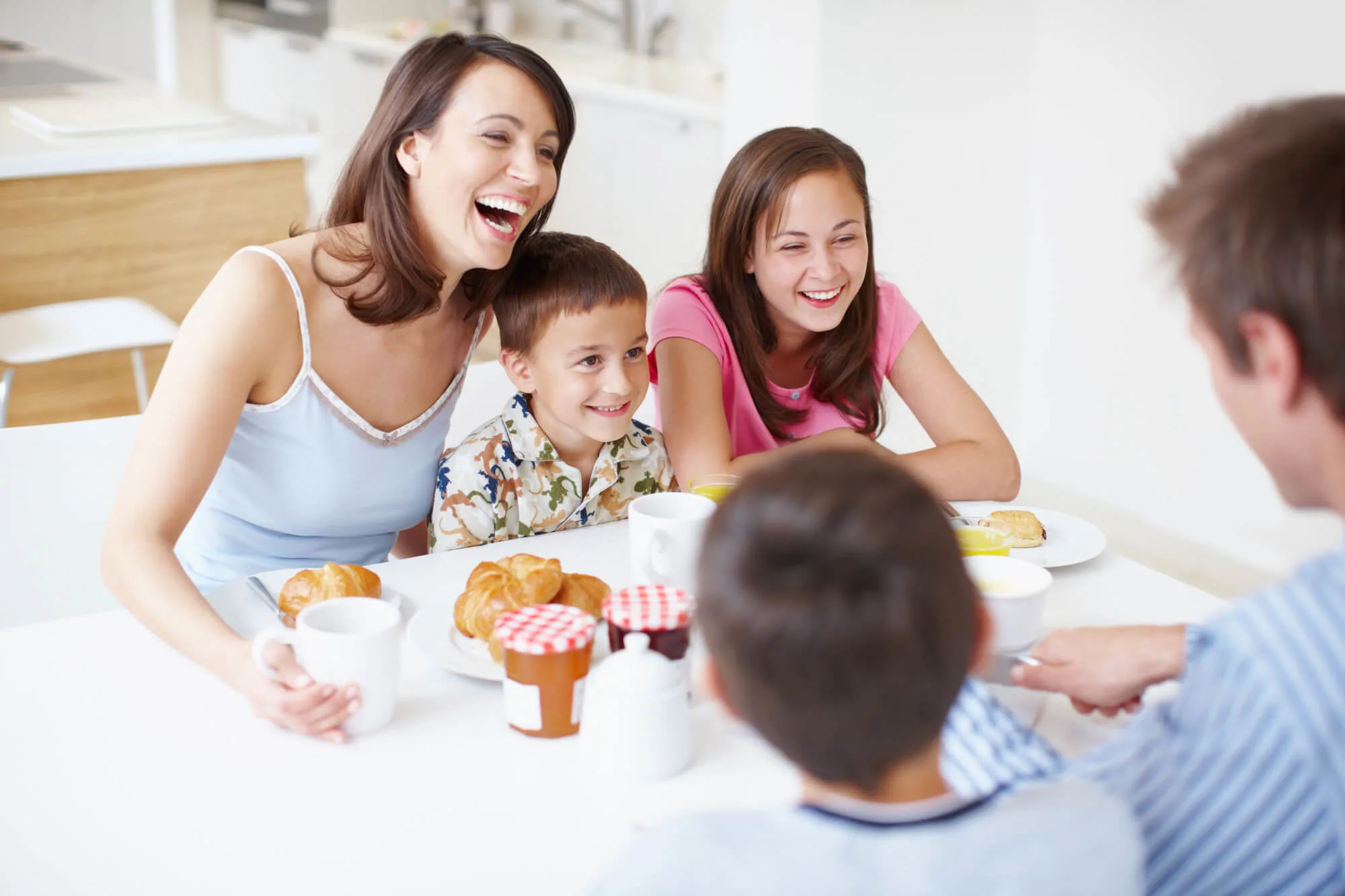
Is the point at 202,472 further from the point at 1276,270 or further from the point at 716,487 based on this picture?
the point at 1276,270

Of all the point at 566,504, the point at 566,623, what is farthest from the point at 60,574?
Result: the point at 566,623

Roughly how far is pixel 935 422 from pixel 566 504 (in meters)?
0.52

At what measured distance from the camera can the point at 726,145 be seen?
10.7 ft

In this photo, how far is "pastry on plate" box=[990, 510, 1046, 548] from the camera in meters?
1.38

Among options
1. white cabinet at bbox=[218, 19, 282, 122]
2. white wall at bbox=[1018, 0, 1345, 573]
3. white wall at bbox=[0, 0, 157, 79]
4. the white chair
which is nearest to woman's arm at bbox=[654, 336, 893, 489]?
the white chair

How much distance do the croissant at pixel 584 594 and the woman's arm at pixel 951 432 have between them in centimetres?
48

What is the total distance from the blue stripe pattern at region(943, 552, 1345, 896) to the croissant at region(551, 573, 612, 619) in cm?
42

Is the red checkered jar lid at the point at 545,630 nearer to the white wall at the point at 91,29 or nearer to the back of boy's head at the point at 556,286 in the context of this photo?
the back of boy's head at the point at 556,286

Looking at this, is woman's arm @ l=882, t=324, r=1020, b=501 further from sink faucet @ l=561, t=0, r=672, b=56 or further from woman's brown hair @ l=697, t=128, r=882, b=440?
sink faucet @ l=561, t=0, r=672, b=56

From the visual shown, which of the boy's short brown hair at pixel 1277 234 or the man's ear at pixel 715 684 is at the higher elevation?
the boy's short brown hair at pixel 1277 234

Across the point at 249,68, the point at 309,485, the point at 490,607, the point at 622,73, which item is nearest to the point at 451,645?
the point at 490,607

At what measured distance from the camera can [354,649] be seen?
38.9 inches

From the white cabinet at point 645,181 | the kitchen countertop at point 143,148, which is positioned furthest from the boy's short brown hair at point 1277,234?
the white cabinet at point 645,181

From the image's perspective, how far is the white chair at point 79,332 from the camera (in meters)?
2.59
